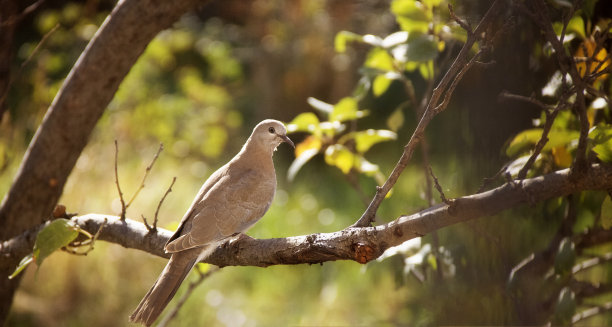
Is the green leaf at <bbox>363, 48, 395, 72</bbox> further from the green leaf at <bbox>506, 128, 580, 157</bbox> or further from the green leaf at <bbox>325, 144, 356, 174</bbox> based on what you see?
the green leaf at <bbox>506, 128, 580, 157</bbox>

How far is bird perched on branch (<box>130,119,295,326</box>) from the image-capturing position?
1.15 meters

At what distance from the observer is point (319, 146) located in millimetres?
1552

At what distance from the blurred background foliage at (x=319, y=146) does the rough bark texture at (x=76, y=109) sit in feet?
0.47

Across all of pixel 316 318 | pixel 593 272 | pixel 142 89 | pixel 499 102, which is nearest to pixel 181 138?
pixel 142 89

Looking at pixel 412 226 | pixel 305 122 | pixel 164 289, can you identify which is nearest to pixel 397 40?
pixel 305 122

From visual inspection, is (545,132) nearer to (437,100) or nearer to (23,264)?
(437,100)

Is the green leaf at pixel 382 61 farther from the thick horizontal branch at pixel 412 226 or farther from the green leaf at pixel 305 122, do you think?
the thick horizontal branch at pixel 412 226

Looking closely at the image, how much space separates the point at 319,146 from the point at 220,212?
0.38 m

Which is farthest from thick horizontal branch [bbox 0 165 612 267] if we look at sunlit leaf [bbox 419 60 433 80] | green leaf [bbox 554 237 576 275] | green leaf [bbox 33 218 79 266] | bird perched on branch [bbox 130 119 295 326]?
sunlit leaf [bbox 419 60 433 80]

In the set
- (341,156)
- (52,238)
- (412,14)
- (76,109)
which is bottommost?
(52,238)

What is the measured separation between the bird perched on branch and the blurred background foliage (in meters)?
0.14

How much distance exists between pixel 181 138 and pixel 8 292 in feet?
10.4

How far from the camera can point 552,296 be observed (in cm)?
137

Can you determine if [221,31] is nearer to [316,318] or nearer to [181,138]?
[181,138]
